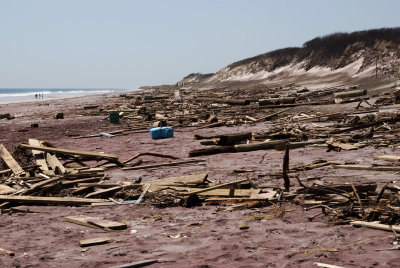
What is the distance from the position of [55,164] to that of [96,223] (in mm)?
4168

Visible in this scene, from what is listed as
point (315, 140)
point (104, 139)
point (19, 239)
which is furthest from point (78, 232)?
point (104, 139)

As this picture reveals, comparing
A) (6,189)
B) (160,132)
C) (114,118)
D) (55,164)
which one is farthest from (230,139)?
(114,118)

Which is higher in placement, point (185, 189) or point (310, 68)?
point (310, 68)

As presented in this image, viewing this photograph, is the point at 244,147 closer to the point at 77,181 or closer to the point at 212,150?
the point at 212,150

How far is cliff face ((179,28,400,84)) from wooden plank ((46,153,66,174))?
990 inches

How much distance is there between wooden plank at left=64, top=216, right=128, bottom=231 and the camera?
5.78 meters

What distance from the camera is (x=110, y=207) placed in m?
7.01

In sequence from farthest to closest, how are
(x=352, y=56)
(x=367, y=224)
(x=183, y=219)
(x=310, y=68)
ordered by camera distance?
1. (x=310, y=68)
2. (x=352, y=56)
3. (x=183, y=219)
4. (x=367, y=224)

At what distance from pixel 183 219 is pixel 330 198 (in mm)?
2123

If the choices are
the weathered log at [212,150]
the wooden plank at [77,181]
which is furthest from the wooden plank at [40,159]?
the weathered log at [212,150]

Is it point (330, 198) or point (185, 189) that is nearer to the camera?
point (330, 198)

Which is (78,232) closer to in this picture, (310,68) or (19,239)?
(19,239)

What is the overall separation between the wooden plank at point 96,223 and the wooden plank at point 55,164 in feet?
9.83

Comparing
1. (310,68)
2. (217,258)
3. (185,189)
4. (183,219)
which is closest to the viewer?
(217,258)
